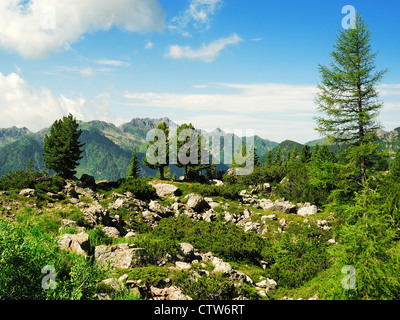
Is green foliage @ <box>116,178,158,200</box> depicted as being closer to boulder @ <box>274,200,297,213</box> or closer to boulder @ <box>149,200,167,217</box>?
boulder @ <box>149,200,167,217</box>

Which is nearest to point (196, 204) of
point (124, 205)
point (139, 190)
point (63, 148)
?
point (139, 190)

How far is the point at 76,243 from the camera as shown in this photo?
30.5 ft

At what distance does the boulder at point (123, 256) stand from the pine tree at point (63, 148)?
3008cm

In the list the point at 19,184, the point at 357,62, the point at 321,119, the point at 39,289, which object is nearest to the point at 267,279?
the point at 39,289

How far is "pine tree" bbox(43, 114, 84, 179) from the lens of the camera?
35.6 meters

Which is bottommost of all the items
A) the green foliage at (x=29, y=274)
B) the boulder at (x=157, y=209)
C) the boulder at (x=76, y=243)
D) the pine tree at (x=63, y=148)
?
the boulder at (x=157, y=209)

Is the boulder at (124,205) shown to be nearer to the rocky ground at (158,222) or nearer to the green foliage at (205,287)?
the rocky ground at (158,222)

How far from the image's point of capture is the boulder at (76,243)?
29.5 ft

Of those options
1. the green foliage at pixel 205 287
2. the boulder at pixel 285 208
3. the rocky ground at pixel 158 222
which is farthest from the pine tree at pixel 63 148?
the green foliage at pixel 205 287

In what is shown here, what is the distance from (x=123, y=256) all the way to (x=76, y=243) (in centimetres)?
196

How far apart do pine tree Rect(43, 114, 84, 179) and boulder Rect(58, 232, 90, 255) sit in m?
29.4

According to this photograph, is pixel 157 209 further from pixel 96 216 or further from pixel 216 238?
pixel 216 238

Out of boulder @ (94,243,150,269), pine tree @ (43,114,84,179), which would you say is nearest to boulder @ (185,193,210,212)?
boulder @ (94,243,150,269)
